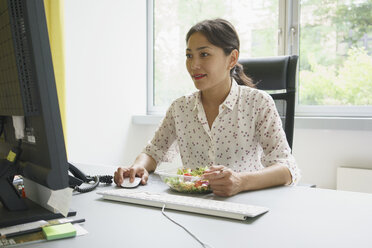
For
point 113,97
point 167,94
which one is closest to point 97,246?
point 113,97

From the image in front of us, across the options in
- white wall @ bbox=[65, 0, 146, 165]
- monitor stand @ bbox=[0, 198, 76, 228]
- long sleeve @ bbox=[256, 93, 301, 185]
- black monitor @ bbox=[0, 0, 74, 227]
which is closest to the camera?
black monitor @ bbox=[0, 0, 74, 227]

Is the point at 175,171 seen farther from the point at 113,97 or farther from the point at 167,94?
the point at 167,94

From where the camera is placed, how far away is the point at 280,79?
5.85 feet

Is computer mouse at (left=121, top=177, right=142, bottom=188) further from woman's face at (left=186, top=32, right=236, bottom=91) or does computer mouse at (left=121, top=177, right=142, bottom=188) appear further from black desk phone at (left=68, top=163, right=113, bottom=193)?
woman's face at (left=186, top=32, right=236, bottom=91)

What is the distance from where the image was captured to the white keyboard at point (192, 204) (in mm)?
854

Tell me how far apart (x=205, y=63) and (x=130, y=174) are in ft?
1.87

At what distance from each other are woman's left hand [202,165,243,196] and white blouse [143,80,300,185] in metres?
0.36

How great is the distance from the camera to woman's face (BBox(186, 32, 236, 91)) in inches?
62.1

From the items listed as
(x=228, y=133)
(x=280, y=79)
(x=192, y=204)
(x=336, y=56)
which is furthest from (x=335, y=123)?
(x=192, y=204)

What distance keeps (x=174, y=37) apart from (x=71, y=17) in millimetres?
1119

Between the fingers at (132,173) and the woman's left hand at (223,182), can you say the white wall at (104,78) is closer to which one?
the fingers at (132,173)

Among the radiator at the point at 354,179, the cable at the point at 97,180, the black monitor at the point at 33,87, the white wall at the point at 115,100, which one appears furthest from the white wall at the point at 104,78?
the black monitor at the point at 33,87

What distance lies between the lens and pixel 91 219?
86 centimetres

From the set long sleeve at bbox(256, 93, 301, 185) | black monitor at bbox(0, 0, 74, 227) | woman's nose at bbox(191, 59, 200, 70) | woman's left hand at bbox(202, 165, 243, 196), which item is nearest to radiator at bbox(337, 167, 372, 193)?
long sleeve at bbox(256, 93, 301, 185)
